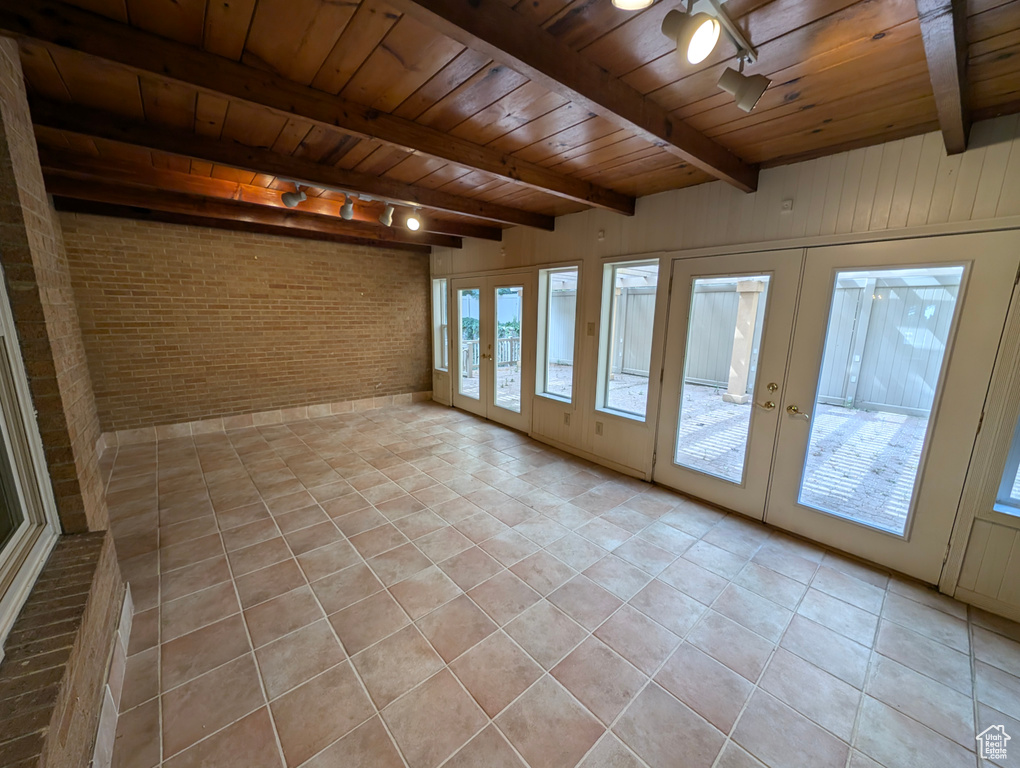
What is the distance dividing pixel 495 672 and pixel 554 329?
148 inches

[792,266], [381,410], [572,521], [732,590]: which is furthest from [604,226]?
[381,410]

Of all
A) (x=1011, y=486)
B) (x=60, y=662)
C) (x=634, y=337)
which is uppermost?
(x=634, y=337)

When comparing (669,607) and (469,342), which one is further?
(469,342)

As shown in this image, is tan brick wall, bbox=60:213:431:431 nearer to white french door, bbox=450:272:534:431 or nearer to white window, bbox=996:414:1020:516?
white french door, bbox=450:272:534:431

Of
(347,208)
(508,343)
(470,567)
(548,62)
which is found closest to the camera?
(548,62)

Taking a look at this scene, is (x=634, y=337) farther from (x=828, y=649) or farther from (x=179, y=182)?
(x=179, y=182)

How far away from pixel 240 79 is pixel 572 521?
3.16 meters

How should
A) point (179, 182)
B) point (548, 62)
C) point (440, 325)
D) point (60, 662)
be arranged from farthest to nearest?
point (440, 325)
point (179, 182)
point (548, 62)
point (60, 662)

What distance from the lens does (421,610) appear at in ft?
6.80

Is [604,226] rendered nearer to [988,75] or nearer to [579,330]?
[579,330]

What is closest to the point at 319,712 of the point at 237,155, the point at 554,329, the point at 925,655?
the point at 925,655

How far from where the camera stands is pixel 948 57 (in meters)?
1.35

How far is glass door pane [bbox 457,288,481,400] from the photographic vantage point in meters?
5.77

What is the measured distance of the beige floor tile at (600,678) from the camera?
1.59m
